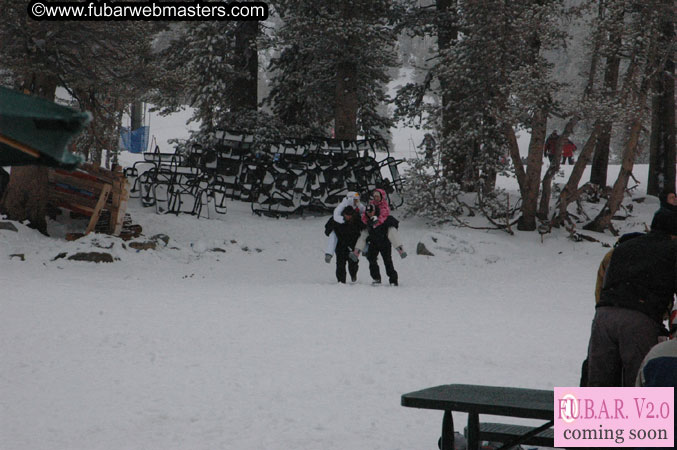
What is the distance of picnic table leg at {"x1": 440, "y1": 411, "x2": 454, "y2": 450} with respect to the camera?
4.41 meters

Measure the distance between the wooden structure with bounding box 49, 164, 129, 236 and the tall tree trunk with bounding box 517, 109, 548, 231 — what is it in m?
10.2

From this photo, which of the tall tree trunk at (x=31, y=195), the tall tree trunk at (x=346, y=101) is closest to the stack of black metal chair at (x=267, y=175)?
the tall tree trunk at (x=346, y=101)

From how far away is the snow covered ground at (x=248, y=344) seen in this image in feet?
18.9

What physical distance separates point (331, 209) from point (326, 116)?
4.09m

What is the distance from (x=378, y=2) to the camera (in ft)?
73.7

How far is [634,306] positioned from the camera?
440 centimetres

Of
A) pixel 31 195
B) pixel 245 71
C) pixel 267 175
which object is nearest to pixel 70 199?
pixel 31 195

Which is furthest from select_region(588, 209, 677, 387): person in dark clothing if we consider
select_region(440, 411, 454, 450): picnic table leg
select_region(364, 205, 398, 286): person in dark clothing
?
select_region(364, 205, 398, 286): person in dark clothing

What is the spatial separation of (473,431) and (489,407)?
19.5 inches

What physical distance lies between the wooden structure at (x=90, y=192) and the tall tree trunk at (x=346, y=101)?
26.2 feet

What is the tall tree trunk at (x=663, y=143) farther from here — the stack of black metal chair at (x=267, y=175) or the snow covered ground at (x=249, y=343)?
the stack of black metal chair at (x=267, y=175)

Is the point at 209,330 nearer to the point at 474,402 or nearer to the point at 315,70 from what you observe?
the point at 474,402

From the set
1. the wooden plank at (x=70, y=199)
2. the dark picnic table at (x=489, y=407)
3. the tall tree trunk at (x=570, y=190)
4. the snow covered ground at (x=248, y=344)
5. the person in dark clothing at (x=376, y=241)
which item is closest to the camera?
the dark picnic table at (x=489, y=407)

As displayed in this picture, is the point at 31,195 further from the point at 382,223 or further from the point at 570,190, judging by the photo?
the point at 570,190
